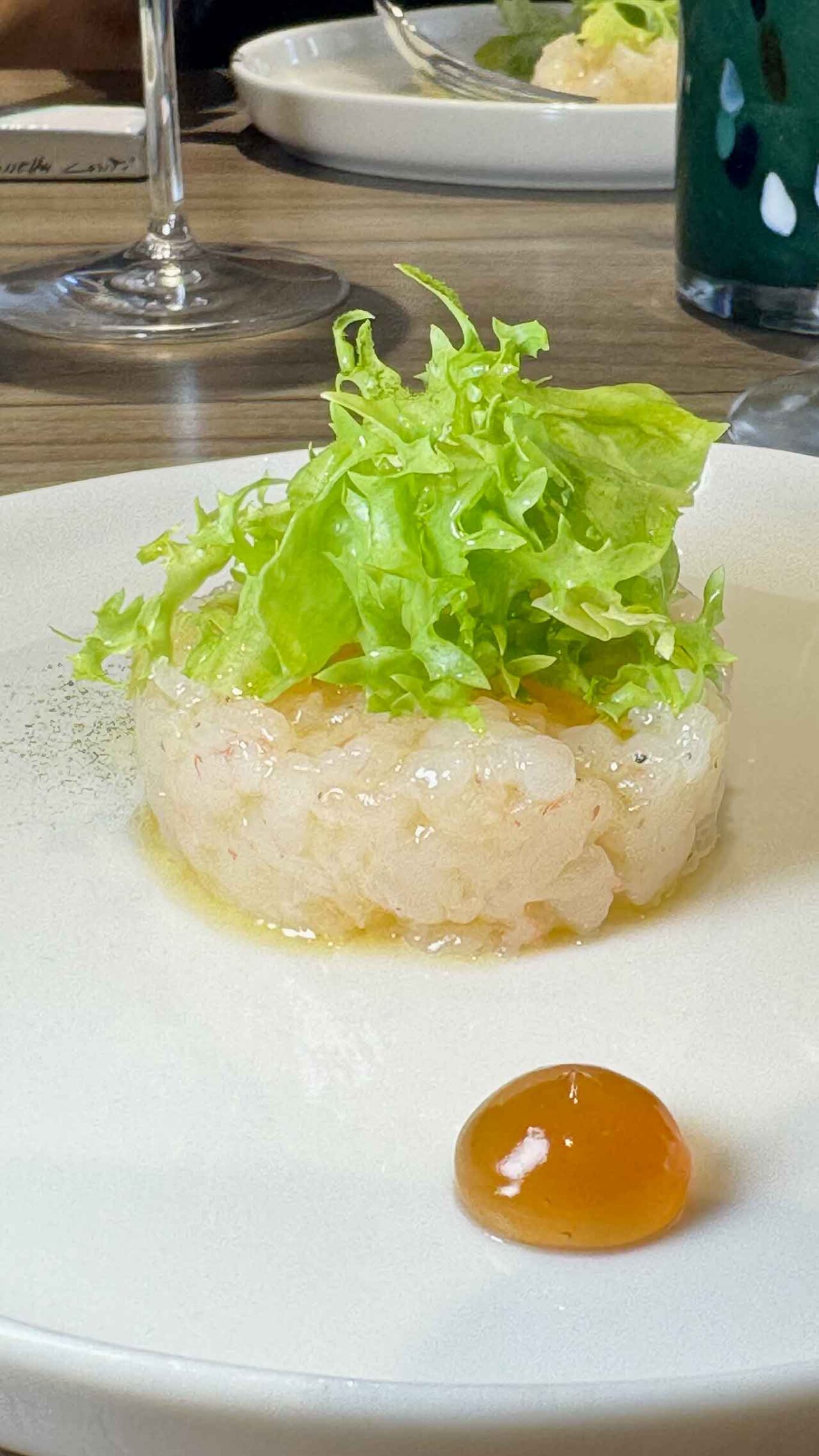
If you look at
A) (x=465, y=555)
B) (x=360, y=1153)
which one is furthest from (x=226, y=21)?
(x=360, y=1153)

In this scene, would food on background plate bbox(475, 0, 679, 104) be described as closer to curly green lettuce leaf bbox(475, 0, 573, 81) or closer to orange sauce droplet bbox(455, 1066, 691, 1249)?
curly green lettuce leaf bbox(475, 0, 573, 81)

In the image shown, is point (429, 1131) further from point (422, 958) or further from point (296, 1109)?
point (422, 958)

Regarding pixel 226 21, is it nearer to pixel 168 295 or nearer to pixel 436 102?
pixel 436 102

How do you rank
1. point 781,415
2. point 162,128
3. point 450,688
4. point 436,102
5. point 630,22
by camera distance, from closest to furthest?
1. point 450,688
2. point 781,415
3. point 162,128
4. point 436,102
5. point 630,22

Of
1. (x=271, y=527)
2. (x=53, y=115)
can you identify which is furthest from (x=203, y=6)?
(x=271, y=527)

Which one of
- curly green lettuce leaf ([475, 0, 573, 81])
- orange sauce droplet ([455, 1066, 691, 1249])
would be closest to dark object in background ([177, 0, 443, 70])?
curly green lettuce leaf ([475, 0, 573, 81])

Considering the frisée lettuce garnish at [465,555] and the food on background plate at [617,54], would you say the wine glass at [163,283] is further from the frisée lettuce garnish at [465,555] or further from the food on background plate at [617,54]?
the frisée lettuce garnish at [465,555]

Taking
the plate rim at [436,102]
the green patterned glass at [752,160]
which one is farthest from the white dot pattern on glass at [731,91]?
the plate rim at [436,102]
